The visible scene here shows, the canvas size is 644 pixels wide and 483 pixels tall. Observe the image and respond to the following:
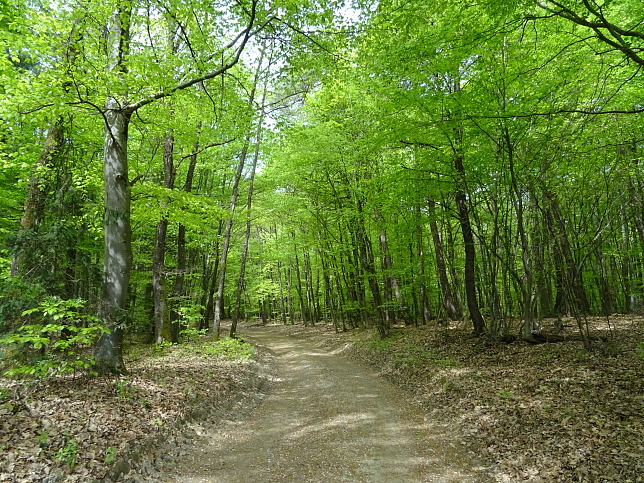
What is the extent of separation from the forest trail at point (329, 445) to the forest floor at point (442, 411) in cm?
28

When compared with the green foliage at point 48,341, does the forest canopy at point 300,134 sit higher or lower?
higher

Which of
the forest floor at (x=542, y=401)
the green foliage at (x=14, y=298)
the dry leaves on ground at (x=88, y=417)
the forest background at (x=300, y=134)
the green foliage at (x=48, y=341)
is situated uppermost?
the forest background at (x=300, y=134)

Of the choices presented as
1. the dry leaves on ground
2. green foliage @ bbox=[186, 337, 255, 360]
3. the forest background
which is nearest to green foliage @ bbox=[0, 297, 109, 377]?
the forest background

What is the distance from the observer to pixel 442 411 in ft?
23.0

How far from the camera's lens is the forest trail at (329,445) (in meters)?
4.84

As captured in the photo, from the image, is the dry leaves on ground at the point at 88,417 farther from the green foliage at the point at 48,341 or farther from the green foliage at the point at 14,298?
the green foliage at the point at 14,298

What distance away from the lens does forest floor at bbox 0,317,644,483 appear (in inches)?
162

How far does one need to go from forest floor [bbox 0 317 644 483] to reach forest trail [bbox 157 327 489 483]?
11.0 inches

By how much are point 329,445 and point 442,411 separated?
8.63ft

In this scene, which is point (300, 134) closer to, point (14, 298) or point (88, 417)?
point (14, 298)

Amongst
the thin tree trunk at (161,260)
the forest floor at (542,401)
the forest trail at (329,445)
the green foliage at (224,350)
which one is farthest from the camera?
the thin tree trunk at (161,260)

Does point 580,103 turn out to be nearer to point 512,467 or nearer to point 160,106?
point 512,467

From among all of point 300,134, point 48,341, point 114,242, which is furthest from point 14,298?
point 300,134

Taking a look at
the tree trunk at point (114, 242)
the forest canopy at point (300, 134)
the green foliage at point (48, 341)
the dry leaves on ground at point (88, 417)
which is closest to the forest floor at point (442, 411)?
the dry leaves on ground at point (88, 417)
